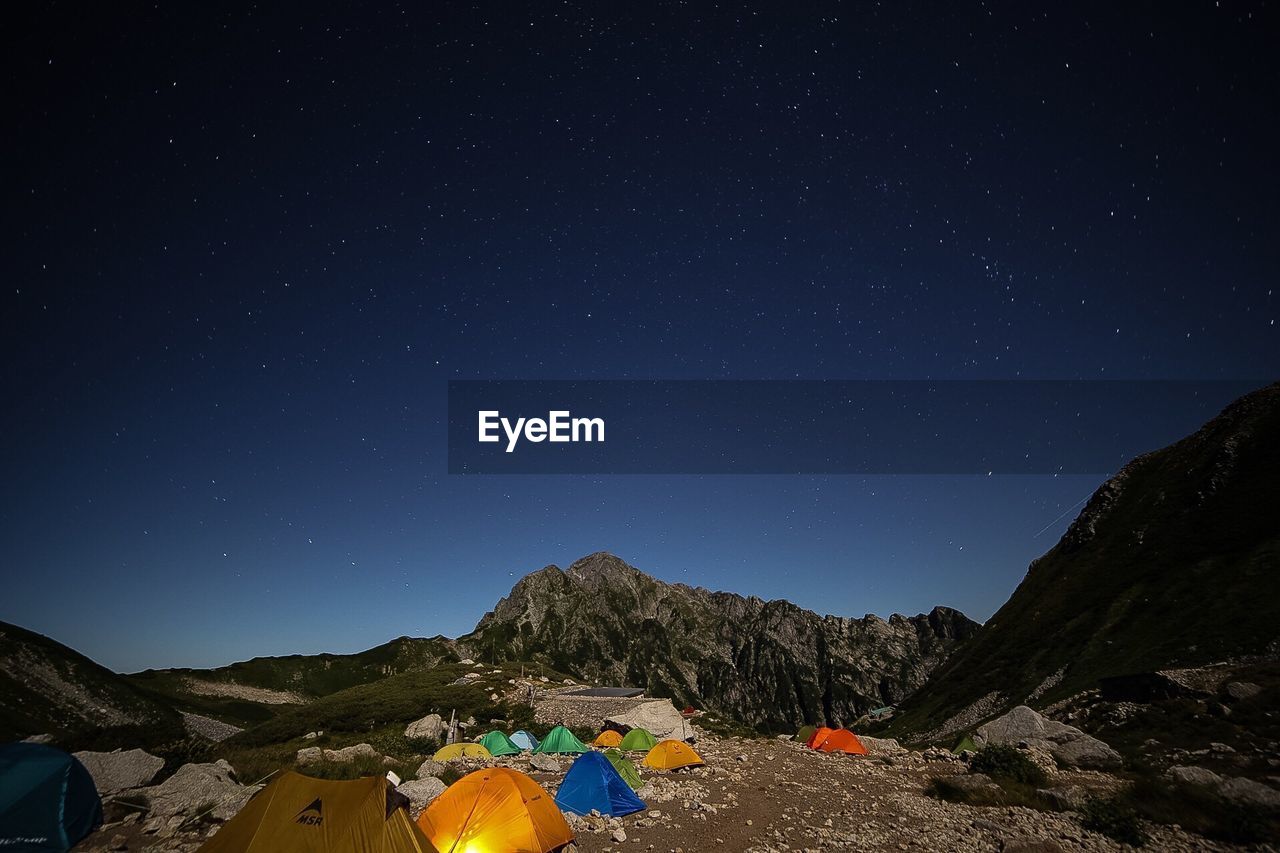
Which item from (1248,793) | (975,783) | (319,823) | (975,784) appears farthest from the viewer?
(975,783)

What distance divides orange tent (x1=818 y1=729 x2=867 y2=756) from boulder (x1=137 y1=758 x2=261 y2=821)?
1149 inches

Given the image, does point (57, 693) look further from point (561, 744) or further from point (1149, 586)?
point (1149, 586)

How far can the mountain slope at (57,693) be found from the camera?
59.2m

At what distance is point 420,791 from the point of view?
Result: 15.3m

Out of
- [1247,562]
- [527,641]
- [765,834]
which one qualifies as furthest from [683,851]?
[527,641]

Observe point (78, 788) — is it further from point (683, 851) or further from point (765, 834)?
point (765, 834)

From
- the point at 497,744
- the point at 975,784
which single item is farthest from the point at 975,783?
the point at 497,744

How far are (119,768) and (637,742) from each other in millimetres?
22274

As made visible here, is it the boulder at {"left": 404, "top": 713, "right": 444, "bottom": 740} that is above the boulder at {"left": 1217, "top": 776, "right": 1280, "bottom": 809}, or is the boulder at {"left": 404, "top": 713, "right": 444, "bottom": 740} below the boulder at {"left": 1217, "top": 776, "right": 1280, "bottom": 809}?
below

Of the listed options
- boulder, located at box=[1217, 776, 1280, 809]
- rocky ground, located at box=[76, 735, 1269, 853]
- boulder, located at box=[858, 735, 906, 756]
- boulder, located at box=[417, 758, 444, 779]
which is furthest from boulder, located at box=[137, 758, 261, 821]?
boulder, located at box=[858, 735, 906, 756]

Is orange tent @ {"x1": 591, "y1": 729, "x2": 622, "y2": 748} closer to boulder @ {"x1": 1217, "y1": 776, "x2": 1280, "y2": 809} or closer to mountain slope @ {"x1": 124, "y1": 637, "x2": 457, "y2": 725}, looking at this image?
boulder @ {"x1": 1217, "y1": 776, "x2": 1280, "y2": 809}

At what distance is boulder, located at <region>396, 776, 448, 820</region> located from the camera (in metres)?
14.8

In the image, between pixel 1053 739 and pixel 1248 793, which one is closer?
pixel 1248 793

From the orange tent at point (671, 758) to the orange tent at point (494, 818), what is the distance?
1353 cm
